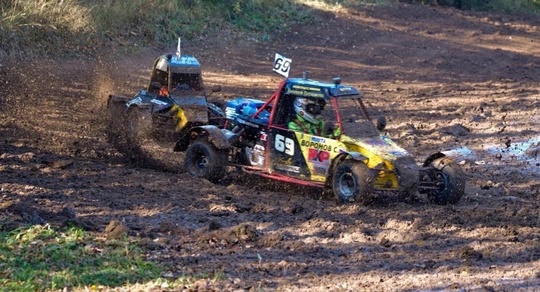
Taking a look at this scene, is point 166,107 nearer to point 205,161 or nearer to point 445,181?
point 205,161

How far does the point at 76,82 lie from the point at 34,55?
1.27m

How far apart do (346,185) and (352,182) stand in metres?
0.10

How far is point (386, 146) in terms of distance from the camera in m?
11.8


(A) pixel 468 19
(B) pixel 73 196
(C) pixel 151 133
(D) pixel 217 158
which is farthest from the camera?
(A) pixel 468 19

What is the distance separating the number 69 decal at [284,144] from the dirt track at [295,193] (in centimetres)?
55

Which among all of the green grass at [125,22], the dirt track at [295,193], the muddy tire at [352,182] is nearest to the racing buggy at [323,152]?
the muddy tire at [352,182]

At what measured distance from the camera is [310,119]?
12.1 m

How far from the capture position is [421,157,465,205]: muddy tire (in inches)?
459

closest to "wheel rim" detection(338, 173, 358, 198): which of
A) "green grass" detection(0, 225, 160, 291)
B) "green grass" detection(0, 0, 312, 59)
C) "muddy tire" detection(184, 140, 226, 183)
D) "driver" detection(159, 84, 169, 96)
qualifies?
"muddy tire" detection(184, 140, 226, 183)

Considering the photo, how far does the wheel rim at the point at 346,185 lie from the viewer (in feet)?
37.9

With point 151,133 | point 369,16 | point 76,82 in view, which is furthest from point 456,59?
point 151,133

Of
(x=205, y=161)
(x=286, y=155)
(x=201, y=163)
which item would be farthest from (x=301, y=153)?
(x=201, y=163)

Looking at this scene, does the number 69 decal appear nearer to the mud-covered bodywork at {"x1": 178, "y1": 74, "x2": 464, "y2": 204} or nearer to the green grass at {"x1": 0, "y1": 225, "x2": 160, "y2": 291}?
the mud-covered bodywork at {"x1": 178, "y1": 74, "x2": 464, "y2": 204}

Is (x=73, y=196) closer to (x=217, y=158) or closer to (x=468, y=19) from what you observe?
(x=217, y=158)
